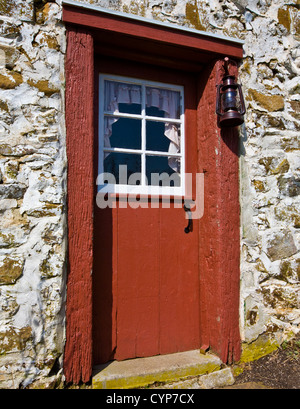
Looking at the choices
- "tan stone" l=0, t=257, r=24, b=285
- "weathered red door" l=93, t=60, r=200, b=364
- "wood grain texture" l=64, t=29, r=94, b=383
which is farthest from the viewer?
"weathered red door" l=93, t=60, r=200, b=364

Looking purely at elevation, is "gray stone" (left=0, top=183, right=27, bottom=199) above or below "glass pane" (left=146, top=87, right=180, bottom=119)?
below

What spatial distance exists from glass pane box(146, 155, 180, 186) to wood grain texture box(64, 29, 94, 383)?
0.65 metres

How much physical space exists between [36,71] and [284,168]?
6.95 feet

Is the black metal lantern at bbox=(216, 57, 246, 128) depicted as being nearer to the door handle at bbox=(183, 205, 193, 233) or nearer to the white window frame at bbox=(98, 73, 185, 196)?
the white window frame at bbox=(98, 73, 185, 196)

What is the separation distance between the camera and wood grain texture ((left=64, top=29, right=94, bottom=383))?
7.20 feet

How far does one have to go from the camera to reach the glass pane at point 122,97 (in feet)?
8.86

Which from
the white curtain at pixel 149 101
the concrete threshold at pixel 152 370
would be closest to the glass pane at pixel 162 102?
the white curtain at pixel 149 101

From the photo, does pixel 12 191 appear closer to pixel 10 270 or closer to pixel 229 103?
pixel 10 270

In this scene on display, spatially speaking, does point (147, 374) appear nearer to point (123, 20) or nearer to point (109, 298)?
point (109, 298)

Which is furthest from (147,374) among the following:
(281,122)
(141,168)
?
(281,122)

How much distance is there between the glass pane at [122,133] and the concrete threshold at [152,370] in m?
1.69

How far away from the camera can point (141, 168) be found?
9.06 ft

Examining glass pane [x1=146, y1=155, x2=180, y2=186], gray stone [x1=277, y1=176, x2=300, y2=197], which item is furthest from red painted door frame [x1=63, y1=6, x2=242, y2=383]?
gray stone [x1=277, y1=176, x2=300, y2=197]

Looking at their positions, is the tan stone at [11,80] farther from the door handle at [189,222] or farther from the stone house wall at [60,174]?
the door handle at [189,222]
